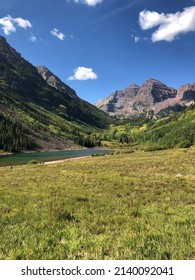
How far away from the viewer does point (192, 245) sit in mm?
8516

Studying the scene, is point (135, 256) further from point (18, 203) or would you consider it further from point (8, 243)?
point (18, 203)

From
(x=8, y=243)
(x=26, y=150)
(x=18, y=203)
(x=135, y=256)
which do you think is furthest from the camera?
(x=26, y=150)

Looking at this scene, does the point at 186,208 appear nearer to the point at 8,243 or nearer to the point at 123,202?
the point at 123,202

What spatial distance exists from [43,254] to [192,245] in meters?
4.85

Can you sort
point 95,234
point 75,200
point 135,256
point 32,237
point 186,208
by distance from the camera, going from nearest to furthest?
point 135,256 → point 32,237 → point 95,234 → point 186,208 → point 75,200

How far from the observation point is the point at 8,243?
31.2 ft

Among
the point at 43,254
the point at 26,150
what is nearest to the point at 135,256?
the point at 43,254

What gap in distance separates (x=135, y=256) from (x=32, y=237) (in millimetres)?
4274
